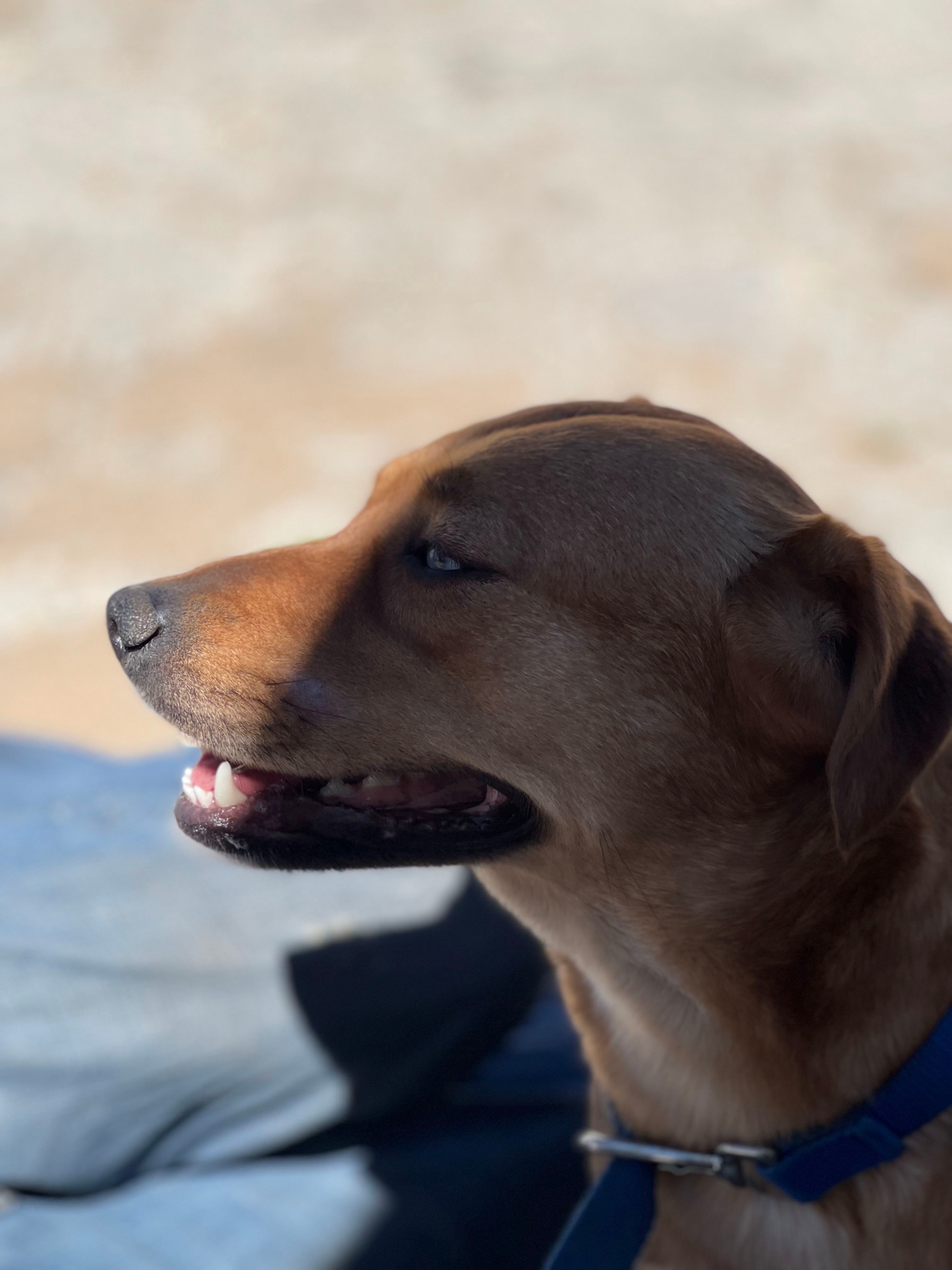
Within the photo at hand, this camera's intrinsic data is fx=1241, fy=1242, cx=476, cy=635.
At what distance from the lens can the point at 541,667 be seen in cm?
209

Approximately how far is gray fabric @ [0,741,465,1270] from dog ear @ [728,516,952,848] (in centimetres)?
127

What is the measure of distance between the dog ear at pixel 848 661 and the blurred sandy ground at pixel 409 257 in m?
3.99

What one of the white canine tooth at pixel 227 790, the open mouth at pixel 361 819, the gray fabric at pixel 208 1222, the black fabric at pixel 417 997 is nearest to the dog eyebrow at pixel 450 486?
the open mouth at pixel 361 819

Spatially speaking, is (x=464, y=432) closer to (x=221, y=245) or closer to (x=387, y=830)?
(x=387, y=830)

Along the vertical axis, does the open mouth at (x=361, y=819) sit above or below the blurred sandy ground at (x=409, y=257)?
below

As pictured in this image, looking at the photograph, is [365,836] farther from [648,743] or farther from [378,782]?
[648,743]

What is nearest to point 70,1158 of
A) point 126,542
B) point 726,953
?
point 726,953

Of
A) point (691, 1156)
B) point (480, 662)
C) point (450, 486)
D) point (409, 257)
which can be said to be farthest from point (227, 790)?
point (409, 257)

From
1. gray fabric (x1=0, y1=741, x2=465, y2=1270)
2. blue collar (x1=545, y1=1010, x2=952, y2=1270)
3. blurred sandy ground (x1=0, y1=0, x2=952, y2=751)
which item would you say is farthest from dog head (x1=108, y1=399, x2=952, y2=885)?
blurred sandy ground (x1=0, y1=0, x2=952, y2=751)

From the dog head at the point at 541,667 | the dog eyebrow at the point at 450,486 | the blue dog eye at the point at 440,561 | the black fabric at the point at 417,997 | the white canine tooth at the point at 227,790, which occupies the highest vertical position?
Answer: the dog eyebrow at the point at 450,486

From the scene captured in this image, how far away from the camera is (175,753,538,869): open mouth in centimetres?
213

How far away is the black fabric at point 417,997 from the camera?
119 inches

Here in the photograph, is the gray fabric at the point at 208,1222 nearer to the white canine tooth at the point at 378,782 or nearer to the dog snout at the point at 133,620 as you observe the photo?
the white canine tooth at the point at 378,782

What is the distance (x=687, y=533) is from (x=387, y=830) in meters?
0.72
